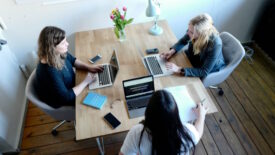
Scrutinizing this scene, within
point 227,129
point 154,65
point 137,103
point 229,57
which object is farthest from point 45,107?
point 227,129

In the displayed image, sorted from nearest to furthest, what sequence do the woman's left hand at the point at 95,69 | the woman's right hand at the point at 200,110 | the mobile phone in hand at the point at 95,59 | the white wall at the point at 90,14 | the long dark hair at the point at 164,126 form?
1. the long dark hair at the point at 164,126
2. the woman's right hand at the point at 200,110
3. the woman's left hand at the point at 95,69
4. the mobile phone in hand at the point at 95,59
5. the white wall at the point at 90,14

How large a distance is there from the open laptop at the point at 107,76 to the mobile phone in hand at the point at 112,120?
1.02 feet

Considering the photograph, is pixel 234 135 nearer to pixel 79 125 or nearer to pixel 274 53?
pixel 274 53

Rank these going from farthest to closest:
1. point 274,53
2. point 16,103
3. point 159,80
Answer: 1. point 274,53
2. point 16,103
3. point 159,80

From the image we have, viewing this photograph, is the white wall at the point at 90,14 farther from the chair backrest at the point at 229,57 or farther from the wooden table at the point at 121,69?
the chair backrest at the point at 229,57

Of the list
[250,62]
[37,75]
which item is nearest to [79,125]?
[37,75]

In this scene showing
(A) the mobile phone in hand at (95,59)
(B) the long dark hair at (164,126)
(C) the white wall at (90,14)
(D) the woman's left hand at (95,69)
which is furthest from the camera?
(C) the white wall at (90,14)

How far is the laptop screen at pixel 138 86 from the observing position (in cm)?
156

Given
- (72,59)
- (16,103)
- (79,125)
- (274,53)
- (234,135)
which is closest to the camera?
(79,125)

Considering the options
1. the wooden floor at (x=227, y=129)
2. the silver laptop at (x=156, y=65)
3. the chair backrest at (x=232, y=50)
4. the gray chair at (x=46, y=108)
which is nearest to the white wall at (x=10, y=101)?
the wooden floor at (x=227, y=129)

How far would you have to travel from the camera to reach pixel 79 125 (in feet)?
4.97

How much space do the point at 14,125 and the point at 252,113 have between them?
266 centimetres

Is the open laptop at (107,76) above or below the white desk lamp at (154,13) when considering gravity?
below

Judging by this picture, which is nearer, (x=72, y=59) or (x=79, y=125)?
(x=79, y=125)
